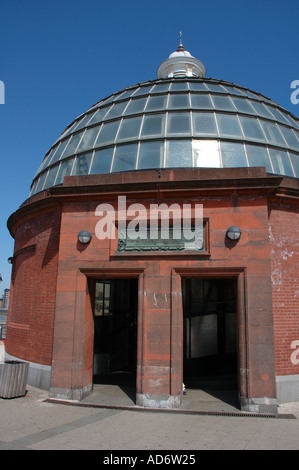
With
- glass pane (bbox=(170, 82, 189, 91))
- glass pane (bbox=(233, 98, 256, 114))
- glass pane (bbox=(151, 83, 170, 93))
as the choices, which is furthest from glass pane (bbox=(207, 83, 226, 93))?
glass pane (bbox=(151, 83, 170, 93))

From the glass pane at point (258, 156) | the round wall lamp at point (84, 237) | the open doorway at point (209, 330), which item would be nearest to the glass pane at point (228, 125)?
the glass pane at point (258, 156)

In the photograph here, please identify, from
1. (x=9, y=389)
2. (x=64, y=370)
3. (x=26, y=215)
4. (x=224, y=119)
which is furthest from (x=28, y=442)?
(x=224, y=119)

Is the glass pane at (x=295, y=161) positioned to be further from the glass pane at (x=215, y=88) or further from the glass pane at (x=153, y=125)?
the glass pane at (x=153, y=125)

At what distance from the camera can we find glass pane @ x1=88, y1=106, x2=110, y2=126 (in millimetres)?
14698

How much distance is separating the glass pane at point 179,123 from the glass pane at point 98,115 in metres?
3.32

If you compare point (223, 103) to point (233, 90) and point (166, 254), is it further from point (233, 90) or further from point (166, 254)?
point (166, 254)

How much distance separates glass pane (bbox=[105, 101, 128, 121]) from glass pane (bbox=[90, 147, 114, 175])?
225cm

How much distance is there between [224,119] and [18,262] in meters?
A: 9.90

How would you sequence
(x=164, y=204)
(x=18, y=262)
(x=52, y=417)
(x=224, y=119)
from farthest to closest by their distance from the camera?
(x=18, y=262) < (x=224, y=119) < (x=164, y=204) < (x=52, y=417)

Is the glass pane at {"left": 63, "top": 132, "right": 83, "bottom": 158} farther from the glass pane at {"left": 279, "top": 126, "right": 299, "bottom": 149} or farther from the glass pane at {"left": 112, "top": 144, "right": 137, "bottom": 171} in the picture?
the glass pane at {"left": 279, "top": 126, "right": 299, "bottom": 149}

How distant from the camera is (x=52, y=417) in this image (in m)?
7.80

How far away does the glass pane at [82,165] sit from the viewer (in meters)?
12.9

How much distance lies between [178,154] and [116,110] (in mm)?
4435

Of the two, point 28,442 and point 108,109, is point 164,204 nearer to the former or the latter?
point 28,442
